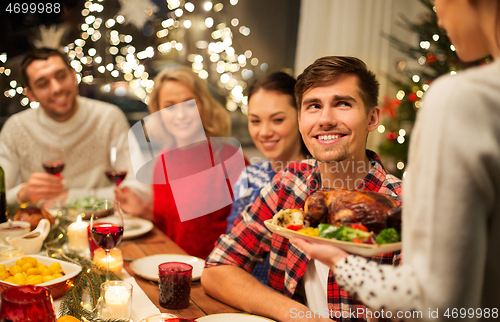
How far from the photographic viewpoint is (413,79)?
2418 millimetres

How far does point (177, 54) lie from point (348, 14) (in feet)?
5.38

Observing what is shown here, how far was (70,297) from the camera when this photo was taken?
894 millimetres

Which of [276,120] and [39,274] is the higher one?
[276,120]

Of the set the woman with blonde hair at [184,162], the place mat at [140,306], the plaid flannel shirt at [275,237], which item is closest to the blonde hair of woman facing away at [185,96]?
the woman with blonde hair at [184,162]

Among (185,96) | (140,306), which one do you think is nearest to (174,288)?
(140,306)

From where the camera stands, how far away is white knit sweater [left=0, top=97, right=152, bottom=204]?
2.34 metres

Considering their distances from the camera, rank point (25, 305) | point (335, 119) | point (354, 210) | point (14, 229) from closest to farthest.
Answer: point (25, 305)
point (354, 210)
point (335, 119)
point (14, 229)

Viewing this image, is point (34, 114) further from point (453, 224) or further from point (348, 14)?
point (453, 224)

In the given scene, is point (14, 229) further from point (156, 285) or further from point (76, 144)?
point (76, 144)

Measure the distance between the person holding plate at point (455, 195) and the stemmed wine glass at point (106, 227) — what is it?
0.74m

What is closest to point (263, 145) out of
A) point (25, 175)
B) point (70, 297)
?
point (70, 297)

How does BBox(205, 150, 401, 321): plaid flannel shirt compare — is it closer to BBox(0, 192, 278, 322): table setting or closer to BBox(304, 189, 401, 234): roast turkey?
BBox(0, 192, 278, 322): table setting

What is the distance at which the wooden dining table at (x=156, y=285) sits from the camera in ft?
3.30

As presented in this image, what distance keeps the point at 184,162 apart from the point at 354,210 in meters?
1.59
